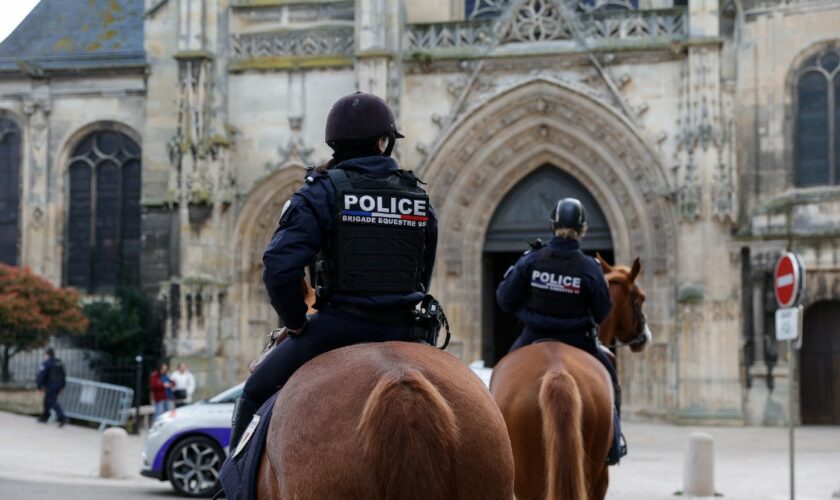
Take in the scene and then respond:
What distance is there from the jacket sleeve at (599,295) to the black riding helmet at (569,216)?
0.27m

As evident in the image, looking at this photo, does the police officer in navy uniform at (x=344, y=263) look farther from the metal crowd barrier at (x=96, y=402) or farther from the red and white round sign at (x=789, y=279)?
the metal crowd barrier at (x=96, y=402)

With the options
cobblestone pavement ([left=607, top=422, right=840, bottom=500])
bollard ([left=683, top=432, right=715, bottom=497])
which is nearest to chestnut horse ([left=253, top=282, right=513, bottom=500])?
bollard ([left=683, top=432, right=715, bottom=497])

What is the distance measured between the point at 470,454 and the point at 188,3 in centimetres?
2396

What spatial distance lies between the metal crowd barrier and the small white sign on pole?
45.9 feet

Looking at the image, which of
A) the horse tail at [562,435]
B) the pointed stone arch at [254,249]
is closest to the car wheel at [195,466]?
the horse tail at [562,435]

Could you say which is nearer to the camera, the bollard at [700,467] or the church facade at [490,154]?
the bollard at [700,467]

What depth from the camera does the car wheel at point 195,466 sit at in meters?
14.6

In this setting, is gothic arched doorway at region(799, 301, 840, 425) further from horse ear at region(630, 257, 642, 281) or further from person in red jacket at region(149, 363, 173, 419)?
horse ear at region(630, 257, 642, 281)

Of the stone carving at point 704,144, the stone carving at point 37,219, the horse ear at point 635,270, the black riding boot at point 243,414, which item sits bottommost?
the black riding boot at point 243,414

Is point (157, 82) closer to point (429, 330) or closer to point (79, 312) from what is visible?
point (79, 312)

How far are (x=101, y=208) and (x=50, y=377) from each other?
290 inches

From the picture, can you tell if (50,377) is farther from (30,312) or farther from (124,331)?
(124,331)

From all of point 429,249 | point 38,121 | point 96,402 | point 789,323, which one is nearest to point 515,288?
point 429,249

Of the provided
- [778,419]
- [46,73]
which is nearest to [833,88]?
[778,419]
